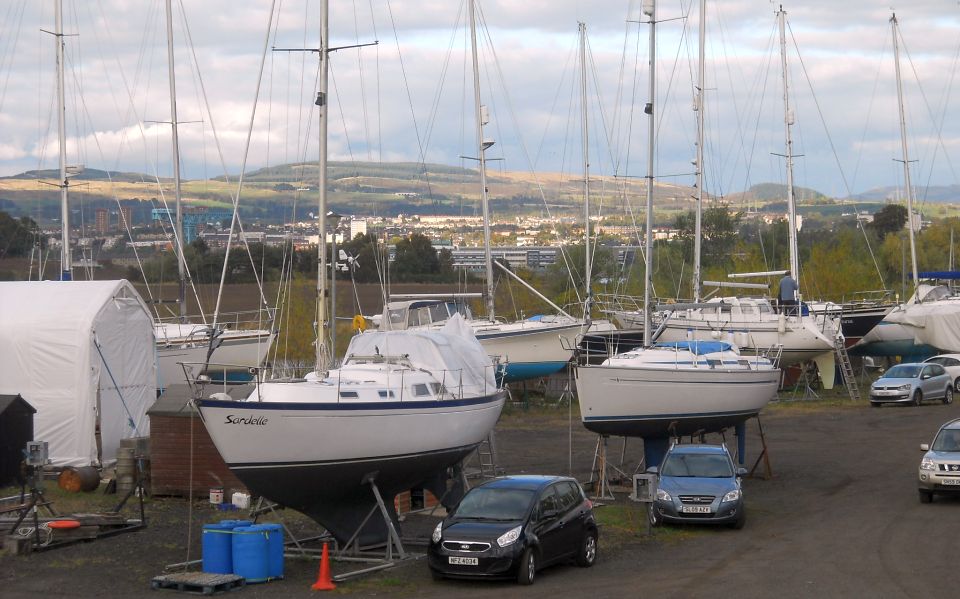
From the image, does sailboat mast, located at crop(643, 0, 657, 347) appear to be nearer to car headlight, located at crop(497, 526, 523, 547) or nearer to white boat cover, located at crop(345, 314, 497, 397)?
white boat cover, located at crop(345, 314, 497, 397)

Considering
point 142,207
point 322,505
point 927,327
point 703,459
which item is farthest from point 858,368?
point 142,207

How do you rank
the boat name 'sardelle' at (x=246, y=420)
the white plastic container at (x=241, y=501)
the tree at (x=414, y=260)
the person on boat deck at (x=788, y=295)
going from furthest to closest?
the tree at (x=414, y=260) → the person on boat deck at (x=788, y=295) → the white plastic container at (x=241, y=501) → the boat name 'sardelle' at (x=246, y=420)

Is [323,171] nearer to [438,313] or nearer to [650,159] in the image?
[650,159]

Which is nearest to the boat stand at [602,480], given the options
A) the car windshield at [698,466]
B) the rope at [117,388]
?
the car windshield at [698,466]

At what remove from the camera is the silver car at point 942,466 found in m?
23.4

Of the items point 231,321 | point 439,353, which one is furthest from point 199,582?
point 231,321

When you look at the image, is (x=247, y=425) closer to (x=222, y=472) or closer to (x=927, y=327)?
(x=222, y=472)

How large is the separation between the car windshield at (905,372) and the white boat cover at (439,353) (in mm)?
27814

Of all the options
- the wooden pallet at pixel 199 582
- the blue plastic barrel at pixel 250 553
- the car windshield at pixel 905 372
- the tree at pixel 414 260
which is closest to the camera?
the wooden pallet at pixel 199 582

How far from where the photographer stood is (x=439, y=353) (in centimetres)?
2227

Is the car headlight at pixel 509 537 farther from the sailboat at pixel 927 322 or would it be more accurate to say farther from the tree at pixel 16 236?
the tree at pixel 16 236

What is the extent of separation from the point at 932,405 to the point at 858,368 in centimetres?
1624

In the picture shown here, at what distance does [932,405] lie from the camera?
46.2m

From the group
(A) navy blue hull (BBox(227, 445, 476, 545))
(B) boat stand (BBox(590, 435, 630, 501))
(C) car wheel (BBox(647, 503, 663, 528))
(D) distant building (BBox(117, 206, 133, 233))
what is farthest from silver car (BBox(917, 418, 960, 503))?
(D) distant building (BBox(117, 206, 133, 233))
